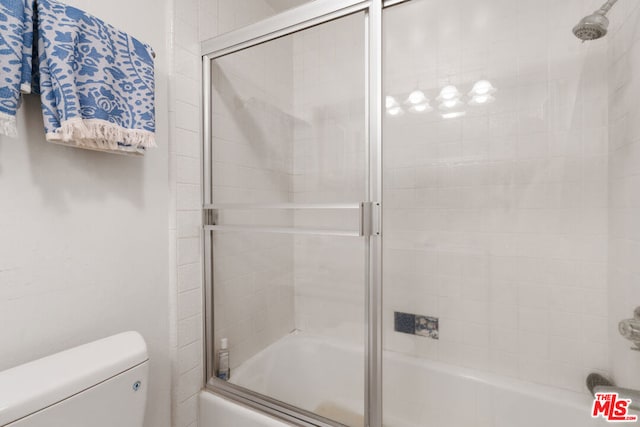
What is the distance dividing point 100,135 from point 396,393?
59.2 inches

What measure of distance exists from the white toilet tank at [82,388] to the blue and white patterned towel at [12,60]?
22.3 inches

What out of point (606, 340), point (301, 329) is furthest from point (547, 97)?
point (301, 329)

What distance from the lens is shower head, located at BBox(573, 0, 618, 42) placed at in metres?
1.02

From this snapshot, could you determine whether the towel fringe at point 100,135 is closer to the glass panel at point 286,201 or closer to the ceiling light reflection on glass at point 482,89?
the glass panel at point 286,201

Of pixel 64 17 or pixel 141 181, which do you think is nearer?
pixel 64 17

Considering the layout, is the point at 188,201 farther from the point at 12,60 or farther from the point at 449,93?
the point at 449,93

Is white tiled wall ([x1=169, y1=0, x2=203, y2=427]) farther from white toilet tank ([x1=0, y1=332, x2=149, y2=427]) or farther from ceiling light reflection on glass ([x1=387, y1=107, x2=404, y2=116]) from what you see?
ceiling light reflection on glass ([x1=387, y1=107, x2=404, y2=116])

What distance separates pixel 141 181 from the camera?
108 cm

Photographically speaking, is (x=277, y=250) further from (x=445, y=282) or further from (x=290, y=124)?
(x=445, y=282)

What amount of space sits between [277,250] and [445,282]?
0.82 meters

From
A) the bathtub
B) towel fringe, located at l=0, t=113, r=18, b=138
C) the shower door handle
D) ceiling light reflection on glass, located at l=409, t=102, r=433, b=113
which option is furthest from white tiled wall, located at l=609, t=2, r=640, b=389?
towel fringe, located at l=0, t=113, r=18, b=138

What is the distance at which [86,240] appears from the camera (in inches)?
36.9

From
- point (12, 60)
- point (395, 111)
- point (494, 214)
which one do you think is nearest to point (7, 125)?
point (12, 60)

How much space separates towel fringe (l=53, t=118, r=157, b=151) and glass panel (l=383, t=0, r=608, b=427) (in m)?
0.81
